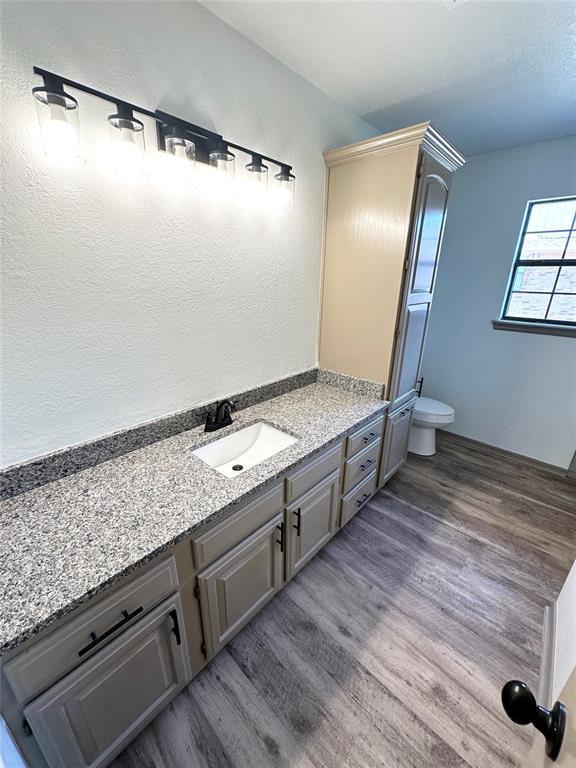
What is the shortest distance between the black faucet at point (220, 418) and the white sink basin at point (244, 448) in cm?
6

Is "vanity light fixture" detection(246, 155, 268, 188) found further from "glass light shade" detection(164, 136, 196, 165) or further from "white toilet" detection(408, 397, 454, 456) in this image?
"white toilet" detection(408, 397, 454, 456)

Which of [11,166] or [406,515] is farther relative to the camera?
[406,515]

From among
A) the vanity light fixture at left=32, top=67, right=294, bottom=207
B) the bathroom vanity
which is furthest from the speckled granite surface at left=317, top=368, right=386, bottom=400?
the vanity light fixture at left=32, top=67, right=294, bottom=207

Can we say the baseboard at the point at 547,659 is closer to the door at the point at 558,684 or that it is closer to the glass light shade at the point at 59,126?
the door at the point at 558,684

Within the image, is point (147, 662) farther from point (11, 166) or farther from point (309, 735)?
point (11, 166)

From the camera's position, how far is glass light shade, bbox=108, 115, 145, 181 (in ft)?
3.12

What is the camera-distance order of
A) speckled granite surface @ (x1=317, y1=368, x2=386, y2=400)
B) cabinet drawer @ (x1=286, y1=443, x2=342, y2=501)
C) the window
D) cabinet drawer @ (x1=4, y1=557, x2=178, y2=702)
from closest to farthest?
1. cabinet drawer @ (x1=4, y1=557, x2=178, y2=702)
2. cabinet drawer @ (x1=286, y1=443, x2=342, y2=501)
3. speckled granite surface @ (x1=317, y1=368, x2=386, y2=400)
4. the window

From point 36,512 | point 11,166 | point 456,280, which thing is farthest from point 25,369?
point 456,280

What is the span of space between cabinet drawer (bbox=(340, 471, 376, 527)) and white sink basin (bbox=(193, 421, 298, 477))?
0.57 metres

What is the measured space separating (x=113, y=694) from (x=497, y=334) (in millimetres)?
3149

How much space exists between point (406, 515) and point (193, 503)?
1617mm

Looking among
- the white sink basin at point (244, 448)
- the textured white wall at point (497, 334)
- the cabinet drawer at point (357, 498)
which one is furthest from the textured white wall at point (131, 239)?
the textured white wall at point (497, 334)

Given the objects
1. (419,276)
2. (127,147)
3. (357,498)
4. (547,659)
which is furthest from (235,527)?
(419,276)

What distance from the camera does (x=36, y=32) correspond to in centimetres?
86
